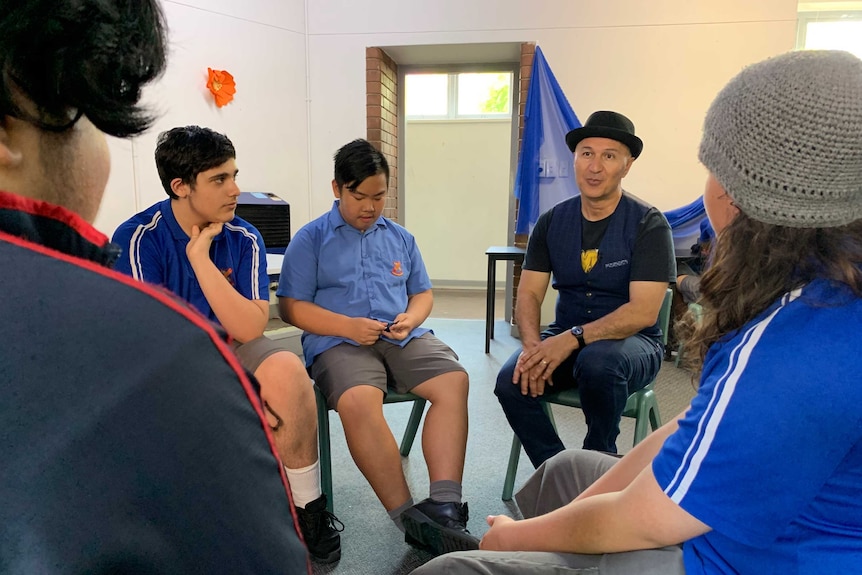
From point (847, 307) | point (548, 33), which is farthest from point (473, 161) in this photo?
point (847, 307)

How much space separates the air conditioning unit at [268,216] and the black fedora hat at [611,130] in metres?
2.21

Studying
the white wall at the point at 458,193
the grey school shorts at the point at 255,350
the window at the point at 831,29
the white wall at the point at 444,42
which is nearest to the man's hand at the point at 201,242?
the grey school shorts at the point at 255,350

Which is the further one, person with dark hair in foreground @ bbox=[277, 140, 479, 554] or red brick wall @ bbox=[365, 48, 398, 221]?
red brick wall @ bbox=[365, 48, 398, 221]

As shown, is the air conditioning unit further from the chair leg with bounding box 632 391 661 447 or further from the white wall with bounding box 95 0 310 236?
the chair leg with bounding box 632 391 661 447

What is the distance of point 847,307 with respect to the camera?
0.59 m

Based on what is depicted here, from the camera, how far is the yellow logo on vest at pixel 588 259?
5.90 ft

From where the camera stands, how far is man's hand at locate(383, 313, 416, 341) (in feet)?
5.87

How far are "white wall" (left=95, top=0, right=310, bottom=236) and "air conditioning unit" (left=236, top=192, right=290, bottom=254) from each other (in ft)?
1.15

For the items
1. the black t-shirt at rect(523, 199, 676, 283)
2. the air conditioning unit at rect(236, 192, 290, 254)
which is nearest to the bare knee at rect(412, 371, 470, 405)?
the black t-shirt at rect(523, 199, 676, 283)

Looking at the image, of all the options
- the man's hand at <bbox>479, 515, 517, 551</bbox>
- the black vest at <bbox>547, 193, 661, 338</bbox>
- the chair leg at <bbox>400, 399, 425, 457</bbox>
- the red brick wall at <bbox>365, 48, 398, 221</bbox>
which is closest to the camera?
the man's hand at <bbox>479, 515, 517, 551</bbox>

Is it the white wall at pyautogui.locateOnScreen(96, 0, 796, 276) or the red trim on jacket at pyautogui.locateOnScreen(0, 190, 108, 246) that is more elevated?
the white wall at pyautogui.locateOnScreen(96, 0, 796, 276)

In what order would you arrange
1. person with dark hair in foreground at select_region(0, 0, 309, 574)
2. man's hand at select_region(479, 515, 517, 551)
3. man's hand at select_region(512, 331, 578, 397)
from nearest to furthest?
person with dark hair in foreground at select_region(0, 0, 309, 574) < man's hand at select_region(479, 515, 517, 551) < man's hand at select_region(512, 331, 578, 397)

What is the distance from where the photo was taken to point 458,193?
19.9 feet

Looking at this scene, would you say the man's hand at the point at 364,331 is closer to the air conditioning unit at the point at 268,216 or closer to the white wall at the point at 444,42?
the air conditioning unit at the point at 268,216
